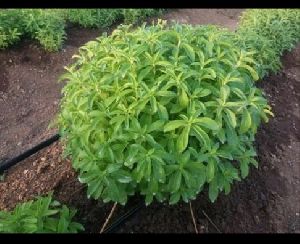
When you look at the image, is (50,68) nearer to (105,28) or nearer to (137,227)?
(105,28)

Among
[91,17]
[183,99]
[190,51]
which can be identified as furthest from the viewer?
[91,17]

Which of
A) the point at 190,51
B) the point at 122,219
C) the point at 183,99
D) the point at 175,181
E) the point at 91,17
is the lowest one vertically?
the point at 122,219

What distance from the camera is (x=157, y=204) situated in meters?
2.65

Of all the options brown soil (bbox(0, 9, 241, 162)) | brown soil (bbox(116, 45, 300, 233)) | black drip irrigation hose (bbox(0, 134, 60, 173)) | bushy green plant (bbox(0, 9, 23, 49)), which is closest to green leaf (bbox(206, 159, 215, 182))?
brown soil (bbox(116, 45, 300, 233))

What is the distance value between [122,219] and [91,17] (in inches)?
121

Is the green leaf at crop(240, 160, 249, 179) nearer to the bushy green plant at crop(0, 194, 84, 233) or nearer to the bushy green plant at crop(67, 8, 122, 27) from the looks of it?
the bushy green plant at crop(0, 194, 84, 233)

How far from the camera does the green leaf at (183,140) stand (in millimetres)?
2096

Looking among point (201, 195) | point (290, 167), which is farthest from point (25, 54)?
point (290, 167)

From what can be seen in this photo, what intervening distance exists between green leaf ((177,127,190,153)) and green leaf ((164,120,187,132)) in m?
0.03

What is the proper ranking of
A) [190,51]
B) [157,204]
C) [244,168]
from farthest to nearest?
[157,204], [190,51], [244,168]

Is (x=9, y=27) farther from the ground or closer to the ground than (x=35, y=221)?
closer to the ground

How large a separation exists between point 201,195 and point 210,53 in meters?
0.98

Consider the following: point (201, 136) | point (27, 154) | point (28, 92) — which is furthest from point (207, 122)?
point (28, 92)

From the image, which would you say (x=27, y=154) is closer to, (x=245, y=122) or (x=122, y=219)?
(x=122, y=219)
